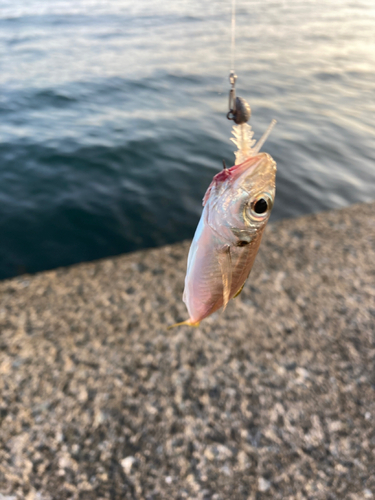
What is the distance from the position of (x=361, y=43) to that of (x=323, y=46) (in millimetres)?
1884

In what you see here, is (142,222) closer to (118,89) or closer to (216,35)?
(118,89)

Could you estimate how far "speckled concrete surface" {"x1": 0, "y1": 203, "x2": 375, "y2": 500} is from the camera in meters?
2.28

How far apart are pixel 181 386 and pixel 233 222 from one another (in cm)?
199

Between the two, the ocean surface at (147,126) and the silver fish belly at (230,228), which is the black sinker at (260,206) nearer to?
the silver fish belly at (230,228)

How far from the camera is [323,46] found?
47.7ft

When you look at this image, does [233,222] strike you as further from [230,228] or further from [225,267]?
[225,267]

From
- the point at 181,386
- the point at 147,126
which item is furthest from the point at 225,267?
the point at 147,126

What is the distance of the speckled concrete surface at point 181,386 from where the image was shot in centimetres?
228

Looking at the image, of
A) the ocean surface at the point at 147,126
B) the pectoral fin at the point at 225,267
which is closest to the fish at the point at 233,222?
the pectoral fin at the point at 225,267

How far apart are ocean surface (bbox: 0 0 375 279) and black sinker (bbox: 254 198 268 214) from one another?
1118 millimetres

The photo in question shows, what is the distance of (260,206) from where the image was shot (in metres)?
1.16

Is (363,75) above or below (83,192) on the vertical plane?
above

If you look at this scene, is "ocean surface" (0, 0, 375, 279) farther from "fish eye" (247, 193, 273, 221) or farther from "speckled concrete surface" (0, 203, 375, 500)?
"speckled concrete surface" (0, 203, 375, 500)

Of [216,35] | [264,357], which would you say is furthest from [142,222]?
[216,35]
